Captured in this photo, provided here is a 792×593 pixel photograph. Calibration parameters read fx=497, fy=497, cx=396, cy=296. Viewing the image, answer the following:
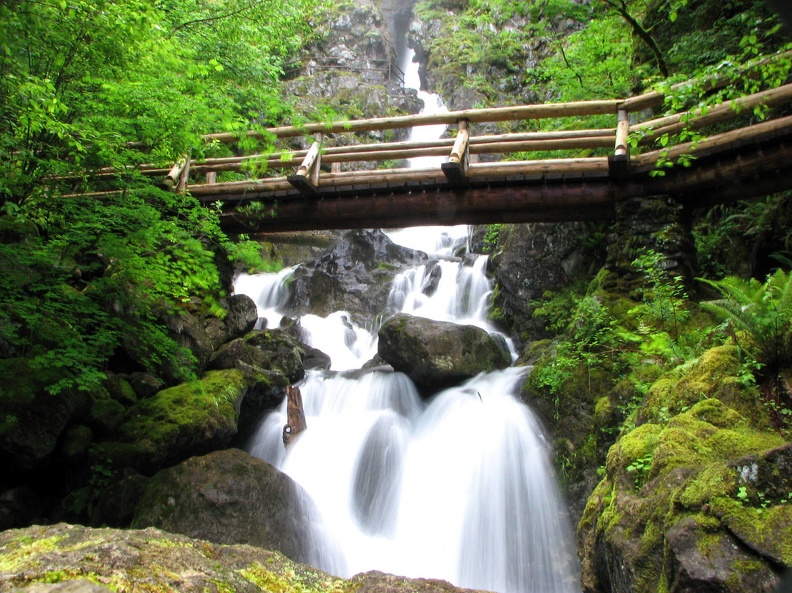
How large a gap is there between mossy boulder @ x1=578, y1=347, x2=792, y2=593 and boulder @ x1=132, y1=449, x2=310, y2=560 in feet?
10.7

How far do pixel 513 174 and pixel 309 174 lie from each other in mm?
3185

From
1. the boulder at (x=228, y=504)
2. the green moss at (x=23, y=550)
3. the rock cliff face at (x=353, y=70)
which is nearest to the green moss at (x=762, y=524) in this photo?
the green moss at (x=23, y=550)

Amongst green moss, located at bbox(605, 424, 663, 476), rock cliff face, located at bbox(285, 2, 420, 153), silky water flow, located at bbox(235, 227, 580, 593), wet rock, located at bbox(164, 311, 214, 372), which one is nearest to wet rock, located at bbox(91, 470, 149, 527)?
wet rock, located at bbox(164, 311, 214, 372)

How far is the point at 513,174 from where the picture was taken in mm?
7484

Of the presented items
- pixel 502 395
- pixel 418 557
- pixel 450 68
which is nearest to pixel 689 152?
pixel 502 395

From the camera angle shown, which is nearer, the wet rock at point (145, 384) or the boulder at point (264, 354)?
the wet rock at point (145, 384)

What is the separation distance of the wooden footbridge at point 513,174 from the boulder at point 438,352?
195 centimetres

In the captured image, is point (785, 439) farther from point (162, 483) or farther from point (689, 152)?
point (162, 483)

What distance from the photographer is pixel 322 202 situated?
8.47 meters

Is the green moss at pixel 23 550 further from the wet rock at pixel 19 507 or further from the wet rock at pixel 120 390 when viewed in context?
the wet rock at pixel 120 390

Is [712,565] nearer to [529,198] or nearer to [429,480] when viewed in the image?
[429,480]

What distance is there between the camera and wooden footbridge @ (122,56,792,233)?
21.4 ft

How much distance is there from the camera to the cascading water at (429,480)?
5660 mm

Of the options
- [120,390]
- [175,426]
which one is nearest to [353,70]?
[120,390]
